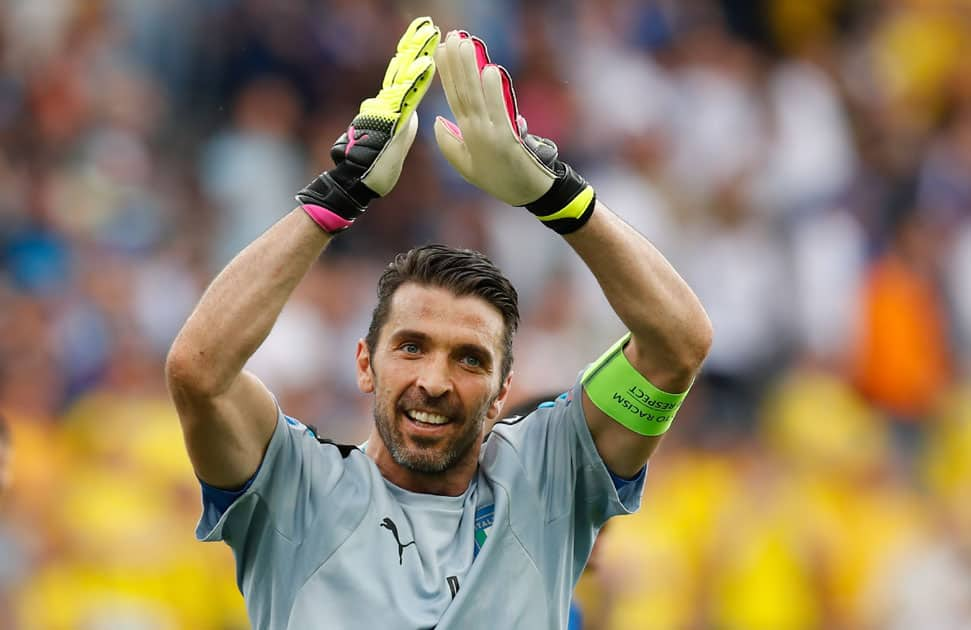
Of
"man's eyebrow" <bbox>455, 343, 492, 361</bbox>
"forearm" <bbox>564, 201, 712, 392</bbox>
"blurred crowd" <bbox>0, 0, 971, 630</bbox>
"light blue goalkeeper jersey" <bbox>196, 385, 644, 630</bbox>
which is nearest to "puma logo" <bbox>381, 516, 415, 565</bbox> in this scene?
"light blue goalkeeper jersey" <bbox>196, 385, 644, 630</bbox>

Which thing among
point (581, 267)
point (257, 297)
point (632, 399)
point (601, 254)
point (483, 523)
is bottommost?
point (483, 523)

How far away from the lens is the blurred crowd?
8.68m

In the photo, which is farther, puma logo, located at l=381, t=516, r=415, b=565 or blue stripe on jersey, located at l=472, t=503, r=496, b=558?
blue stripe on jersey, located at l=472, t=503, r=496, b=558

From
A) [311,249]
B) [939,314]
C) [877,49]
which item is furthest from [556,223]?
[877,49]

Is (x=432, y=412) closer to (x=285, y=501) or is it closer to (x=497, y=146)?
(x=285, y=501)

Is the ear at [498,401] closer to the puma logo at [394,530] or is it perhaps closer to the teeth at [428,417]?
the teeth at [428,417]

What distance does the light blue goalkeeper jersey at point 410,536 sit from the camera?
3.90m

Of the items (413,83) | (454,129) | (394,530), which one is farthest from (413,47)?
(394,530)

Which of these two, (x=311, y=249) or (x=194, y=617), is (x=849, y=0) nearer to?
(x=194, y=617)

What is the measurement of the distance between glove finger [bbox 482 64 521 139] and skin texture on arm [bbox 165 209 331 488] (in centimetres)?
51

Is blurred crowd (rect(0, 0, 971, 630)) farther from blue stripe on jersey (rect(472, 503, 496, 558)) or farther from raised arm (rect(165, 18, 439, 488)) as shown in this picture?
raised arm (rect(165, 18, 439, 488))

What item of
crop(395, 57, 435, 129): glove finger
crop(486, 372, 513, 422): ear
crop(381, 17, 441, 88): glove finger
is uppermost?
crop(381, 17, 441, 88): glove finger

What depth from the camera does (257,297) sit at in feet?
12.5

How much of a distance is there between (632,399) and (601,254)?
15.5 inches
